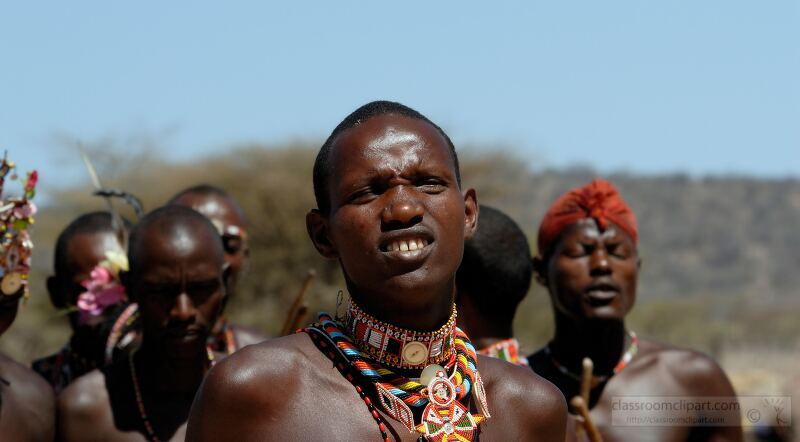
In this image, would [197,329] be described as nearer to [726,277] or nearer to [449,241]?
[449,241]

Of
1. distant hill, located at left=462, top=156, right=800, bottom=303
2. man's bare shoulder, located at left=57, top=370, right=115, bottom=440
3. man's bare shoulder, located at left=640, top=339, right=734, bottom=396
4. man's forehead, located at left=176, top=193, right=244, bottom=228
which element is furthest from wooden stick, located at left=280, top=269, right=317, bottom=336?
distant hill, located at left=462, top=156, right=800, bottom=303

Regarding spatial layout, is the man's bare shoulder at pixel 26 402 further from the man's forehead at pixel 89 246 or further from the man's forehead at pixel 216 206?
the man's forehead at pixel 216 206

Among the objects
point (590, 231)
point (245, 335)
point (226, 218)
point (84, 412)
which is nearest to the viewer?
point (84, 412)

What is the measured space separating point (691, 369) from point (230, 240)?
256 cm

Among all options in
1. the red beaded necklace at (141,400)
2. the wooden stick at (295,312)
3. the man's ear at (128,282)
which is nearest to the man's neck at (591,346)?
the wooden stick at (295,312)

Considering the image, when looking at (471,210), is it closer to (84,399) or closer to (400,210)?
(400,210)

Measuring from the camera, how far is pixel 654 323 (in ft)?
117

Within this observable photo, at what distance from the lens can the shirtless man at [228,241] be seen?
7.18 metres

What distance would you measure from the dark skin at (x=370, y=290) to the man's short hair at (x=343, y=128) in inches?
1.1

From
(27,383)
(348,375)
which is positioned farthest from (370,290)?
(27,383)

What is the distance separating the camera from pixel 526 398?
3646mm

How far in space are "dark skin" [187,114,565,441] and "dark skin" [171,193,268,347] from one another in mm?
3368

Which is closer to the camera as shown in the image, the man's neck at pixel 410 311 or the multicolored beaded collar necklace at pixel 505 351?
the man's neck at pixel 410 311

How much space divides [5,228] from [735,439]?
326 centimetres
